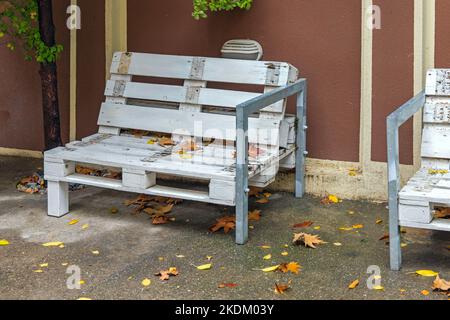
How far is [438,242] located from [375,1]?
192cm

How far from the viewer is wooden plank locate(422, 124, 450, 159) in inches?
192

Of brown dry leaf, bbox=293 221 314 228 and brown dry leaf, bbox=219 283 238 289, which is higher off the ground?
brown dry leaf, bbox=293 221 314 228

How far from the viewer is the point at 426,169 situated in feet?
15.8

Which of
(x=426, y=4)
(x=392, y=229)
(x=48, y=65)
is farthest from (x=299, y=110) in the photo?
Result: (x=48, y=65)

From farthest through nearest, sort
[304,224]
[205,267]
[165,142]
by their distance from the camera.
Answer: [165,142]
[304,224]
[205,267]

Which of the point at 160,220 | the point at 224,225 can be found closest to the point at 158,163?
the point at 160,220

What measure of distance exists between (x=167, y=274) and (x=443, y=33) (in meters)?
2.77

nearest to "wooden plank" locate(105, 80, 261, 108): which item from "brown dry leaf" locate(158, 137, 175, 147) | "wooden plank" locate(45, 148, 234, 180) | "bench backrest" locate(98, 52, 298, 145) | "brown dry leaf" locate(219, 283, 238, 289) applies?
"bench backrest" locate(98, 52, 298, 145)

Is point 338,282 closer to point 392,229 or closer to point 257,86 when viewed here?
point 392,229

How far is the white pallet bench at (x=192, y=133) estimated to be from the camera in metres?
4.82

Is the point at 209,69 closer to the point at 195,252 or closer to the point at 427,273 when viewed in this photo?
the point at 195,252

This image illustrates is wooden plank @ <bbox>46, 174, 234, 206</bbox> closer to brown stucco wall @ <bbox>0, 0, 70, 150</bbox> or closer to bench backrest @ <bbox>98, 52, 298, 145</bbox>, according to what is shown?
bench backrest @ <bbox>98, 52, 298, 145</bbox>

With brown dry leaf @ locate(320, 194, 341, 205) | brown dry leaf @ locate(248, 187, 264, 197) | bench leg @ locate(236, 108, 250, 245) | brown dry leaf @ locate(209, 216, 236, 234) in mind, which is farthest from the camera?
brown dry leaf @ locate(248, 187, 264, 197)

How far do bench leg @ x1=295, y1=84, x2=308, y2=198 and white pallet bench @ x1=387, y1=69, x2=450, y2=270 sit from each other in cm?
99
